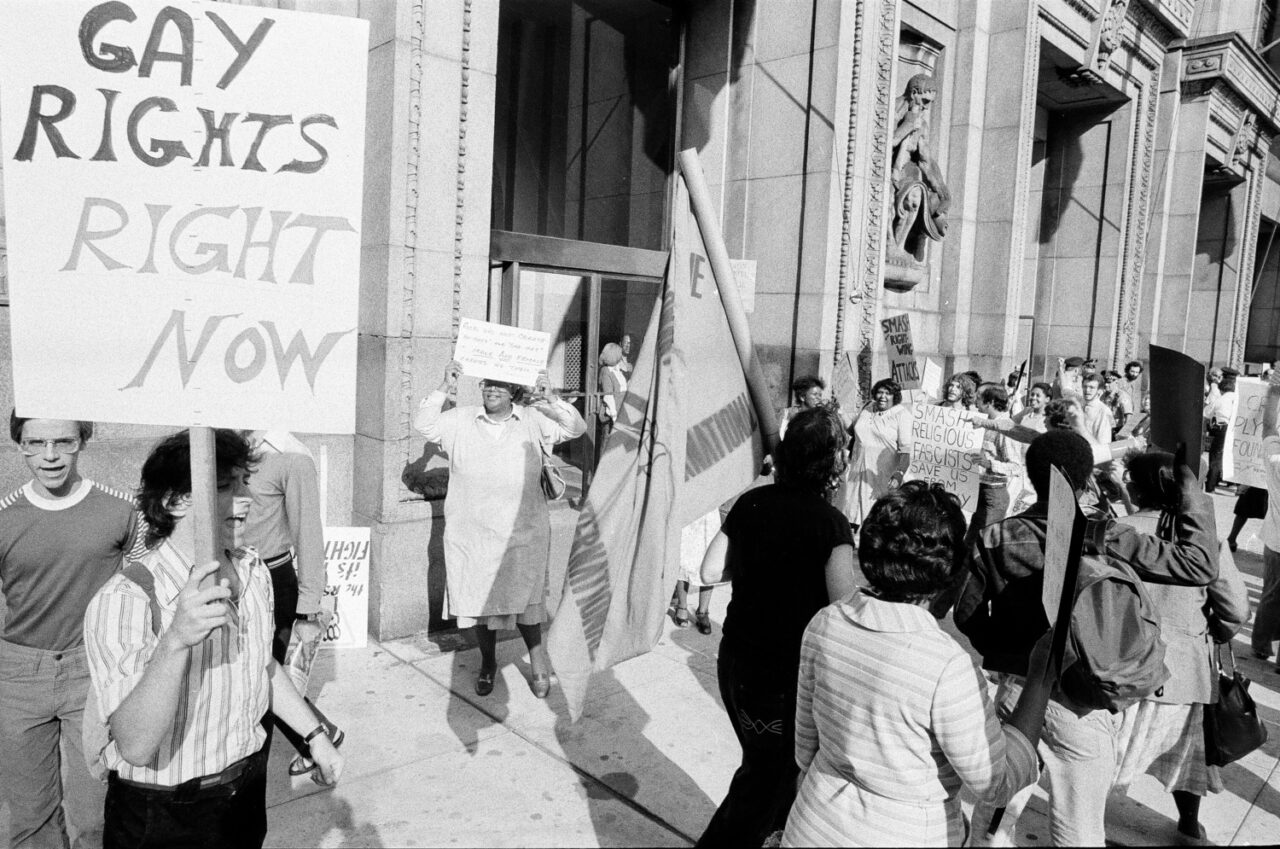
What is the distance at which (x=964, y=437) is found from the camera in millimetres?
7020

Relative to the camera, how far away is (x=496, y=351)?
5160 millimetres

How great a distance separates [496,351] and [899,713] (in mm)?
3534

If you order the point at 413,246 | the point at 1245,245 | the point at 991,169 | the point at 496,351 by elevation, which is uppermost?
the point at 1245,245

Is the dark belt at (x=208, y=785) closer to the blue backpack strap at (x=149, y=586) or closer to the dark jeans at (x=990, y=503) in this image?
the blue backpack strap at (x=149, y=586)

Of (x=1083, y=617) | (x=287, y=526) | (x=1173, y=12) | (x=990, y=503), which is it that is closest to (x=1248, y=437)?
(x=990, y=503)

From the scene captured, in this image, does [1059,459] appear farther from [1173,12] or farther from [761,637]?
[1173,12]

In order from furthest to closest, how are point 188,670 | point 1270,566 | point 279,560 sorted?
point 1270,566 → point 279,560 → point 188,670

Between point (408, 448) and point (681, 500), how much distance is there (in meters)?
3.47

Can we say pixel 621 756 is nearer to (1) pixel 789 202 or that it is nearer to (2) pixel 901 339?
(2) pixel 901 339

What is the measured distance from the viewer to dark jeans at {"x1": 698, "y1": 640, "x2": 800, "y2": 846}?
3.06 meters

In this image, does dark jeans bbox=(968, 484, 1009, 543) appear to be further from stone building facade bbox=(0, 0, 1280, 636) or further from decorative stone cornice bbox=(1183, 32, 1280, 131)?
decorative stone cornice bbox=(1183, 32, 1280, 131)

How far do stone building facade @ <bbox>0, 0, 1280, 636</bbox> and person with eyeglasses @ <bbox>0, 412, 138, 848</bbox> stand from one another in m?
2.50

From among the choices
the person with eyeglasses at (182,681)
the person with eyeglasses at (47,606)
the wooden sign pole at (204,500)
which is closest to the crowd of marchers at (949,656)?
the person with eyeglasses at (182,681)

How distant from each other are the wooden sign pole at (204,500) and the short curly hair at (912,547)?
1.60 meters
